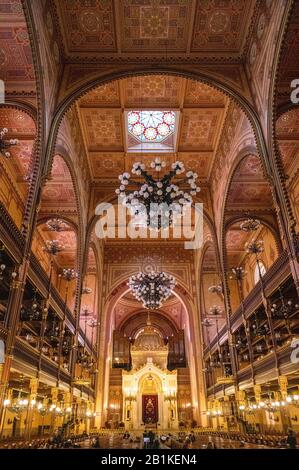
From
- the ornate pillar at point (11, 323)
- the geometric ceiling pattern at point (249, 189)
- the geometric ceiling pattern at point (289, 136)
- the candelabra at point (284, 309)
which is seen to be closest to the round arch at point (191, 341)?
the geometric ceiling pattern at point (249, 189)

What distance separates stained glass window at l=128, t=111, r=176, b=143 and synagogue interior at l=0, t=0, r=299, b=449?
0.07 meters

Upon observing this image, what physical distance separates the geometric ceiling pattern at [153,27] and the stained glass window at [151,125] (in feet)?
12.5

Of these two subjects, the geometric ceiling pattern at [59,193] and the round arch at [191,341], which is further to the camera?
the round arch at [191,341]

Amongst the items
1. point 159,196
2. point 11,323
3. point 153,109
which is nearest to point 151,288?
point 159,196

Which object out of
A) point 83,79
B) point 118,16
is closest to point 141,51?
point 118,16

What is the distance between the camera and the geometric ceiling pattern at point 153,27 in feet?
36.0

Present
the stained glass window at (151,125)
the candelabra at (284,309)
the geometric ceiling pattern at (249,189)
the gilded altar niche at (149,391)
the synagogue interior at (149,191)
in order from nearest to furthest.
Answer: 1. the synagogue interior at (149,191)
2. the candelabra at (284,309)
3. the geometric ceiling pattern at (249,189)
4. the stained glass window at (151,125)
5. the gilded altar niche at (149,391)

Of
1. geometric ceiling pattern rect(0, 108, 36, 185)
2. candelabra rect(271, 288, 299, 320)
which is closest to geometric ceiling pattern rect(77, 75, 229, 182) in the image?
geometric ceiling pattern rect(0, 108, 36, 185)

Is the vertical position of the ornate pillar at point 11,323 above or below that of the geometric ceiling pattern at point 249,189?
below

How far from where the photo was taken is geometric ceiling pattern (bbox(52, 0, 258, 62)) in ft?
36.0

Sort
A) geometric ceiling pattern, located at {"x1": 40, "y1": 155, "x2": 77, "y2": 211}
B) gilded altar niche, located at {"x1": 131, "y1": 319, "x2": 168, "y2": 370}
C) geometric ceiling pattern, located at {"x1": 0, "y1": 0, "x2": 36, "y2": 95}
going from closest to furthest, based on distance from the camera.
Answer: geometric ceiling pattern, located at {"x1": 0, "y1": 0, "x2": 36, "y2": 95} < geometric ceiling pattern, located at {"x1": 40, "y1": 155, "x2": 77, "y2": 211} < gilded altar niche, located at {"x1": 131, "y1": 319, "x2": 168, "y2": 370}

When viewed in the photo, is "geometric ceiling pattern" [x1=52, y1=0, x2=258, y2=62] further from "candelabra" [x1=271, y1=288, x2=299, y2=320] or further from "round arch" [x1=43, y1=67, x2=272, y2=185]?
"candelabra" [x1=271, y1=288, x2=299, y2=320]

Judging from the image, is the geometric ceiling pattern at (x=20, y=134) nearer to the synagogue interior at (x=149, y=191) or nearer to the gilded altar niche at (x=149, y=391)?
the synagogue interior at (x=149, y=191)

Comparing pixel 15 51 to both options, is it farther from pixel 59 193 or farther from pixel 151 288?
pixel 151 288
